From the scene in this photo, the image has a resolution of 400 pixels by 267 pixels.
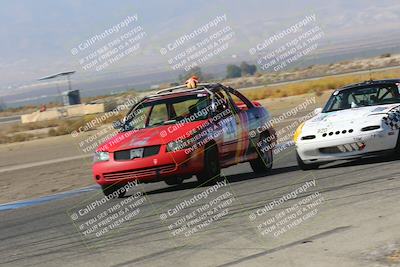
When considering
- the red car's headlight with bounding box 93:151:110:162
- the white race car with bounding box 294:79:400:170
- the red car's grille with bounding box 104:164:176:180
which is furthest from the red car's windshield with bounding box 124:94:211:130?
the white race car with bounding box 294:79:400:170

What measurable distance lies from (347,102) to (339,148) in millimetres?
1398

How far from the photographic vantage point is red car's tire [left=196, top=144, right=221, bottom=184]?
11.9 meters

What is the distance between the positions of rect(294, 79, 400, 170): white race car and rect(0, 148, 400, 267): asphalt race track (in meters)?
0.27

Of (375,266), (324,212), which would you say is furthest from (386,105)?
(375,266)

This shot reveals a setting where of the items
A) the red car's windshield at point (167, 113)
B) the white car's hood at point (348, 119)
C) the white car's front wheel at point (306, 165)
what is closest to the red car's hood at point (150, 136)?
the red car's windshield at point (167, 113)

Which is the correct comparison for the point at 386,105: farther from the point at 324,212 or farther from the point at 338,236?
the point at 338,236

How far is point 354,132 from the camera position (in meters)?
12.0

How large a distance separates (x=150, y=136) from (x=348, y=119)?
10.0ft

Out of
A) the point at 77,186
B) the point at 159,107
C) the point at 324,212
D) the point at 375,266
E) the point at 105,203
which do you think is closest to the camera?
the point at 375,266

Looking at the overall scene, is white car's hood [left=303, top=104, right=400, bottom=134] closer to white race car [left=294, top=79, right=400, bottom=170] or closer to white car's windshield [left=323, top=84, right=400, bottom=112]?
white race car [left=294, top=79, right=400, bottom=170]

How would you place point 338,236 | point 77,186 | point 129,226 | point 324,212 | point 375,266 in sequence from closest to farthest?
point 375,266, point 338,236, point 324,212, point 129,226, point 77,186

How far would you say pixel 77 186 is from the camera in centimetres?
1564

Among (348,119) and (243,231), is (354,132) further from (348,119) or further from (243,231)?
(243,231)

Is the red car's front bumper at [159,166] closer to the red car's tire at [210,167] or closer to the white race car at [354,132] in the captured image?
the red car's tire at [210,167]
